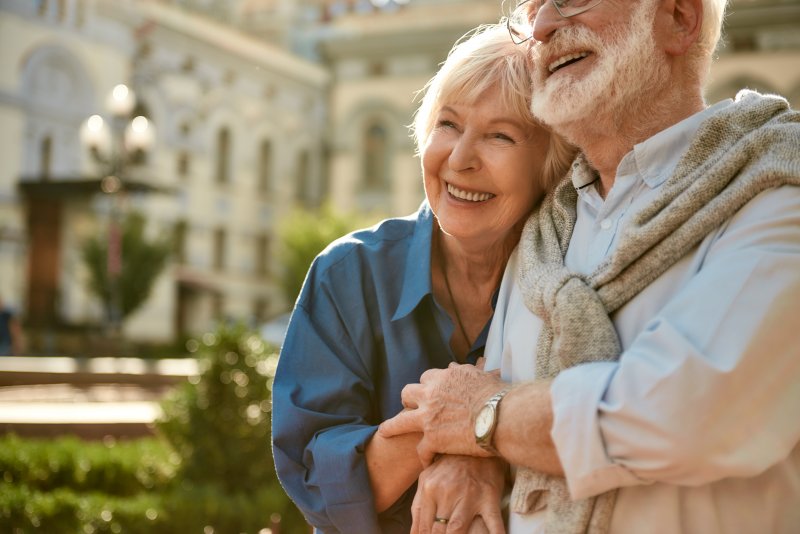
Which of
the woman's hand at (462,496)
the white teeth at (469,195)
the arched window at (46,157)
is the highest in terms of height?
the arched window at (46,157)

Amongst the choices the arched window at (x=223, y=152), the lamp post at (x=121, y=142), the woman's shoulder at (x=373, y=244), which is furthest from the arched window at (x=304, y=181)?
the woman's shoulder at (x=373, y=244)

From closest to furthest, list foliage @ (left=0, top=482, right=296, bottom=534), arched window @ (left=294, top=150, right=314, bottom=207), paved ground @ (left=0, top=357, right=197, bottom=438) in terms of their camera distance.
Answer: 1. foliage @ (left=0, top=482, right=296, bottom=534)
2. paved ground @ (left=0, top=357, right=197, bottom=438)
3. arched window @ (left=294, top=150, right=314, bottom=207)

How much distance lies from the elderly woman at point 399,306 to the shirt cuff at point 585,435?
0.53 metres

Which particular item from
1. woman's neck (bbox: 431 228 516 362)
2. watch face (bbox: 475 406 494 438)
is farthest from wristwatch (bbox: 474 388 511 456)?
woman's neck (bbox: 431 228 516 362)

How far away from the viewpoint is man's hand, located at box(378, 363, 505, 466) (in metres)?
2.07

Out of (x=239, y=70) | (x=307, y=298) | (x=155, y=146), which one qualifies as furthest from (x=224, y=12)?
(x=307, y=298)

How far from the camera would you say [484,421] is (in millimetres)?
2014

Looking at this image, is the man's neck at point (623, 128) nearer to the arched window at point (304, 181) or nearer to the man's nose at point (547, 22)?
the man's nose at point (547, 22)

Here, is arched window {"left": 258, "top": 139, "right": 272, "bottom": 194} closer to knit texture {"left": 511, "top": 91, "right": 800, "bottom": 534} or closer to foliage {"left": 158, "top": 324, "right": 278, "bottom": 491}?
foliage {"left": 158, "top": 324, "right": 278, "bottom": 491}

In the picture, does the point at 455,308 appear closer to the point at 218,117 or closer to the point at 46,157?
the point at 46,157

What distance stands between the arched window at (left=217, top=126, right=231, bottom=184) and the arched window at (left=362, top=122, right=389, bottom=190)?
4.83 metres

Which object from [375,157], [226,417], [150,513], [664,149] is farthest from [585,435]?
[375,157]

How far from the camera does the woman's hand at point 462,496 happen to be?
2.12 m

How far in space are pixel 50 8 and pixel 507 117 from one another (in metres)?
23.1
